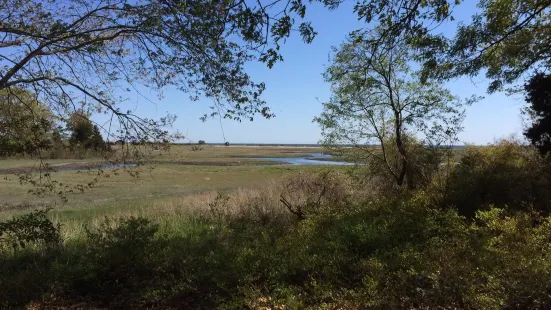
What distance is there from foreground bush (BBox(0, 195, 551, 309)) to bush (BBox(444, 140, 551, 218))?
1.79m

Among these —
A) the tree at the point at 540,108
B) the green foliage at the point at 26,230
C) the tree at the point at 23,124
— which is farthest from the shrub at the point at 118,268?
the tree at the point at 540,108

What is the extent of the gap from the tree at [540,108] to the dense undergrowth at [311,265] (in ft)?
17.1

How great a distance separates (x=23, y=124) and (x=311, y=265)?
624 centimetres

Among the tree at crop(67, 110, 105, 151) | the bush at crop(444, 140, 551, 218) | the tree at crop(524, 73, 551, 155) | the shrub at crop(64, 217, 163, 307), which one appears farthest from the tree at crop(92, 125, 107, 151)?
the tree at crop(524, 73, 551, 155)

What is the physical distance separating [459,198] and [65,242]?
31.4ft

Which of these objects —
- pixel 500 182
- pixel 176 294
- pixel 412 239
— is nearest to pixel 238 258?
pixel 176 294

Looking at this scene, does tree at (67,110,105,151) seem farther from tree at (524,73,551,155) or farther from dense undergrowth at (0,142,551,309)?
tree at (524,73,551,155)

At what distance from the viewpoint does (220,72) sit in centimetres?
729

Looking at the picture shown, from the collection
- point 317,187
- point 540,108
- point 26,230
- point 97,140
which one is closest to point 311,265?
point 97,140

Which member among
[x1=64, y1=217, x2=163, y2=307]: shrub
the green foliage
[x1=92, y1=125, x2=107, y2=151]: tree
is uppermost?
[x1=92, y1=125, x2=107, y2=151]: tree

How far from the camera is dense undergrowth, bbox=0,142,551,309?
498 centimetres

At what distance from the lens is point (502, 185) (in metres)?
10.6

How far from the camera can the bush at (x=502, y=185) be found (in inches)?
388

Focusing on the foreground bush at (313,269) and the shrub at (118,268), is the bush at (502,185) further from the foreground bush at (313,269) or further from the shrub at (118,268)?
the shrub at (118,268)
